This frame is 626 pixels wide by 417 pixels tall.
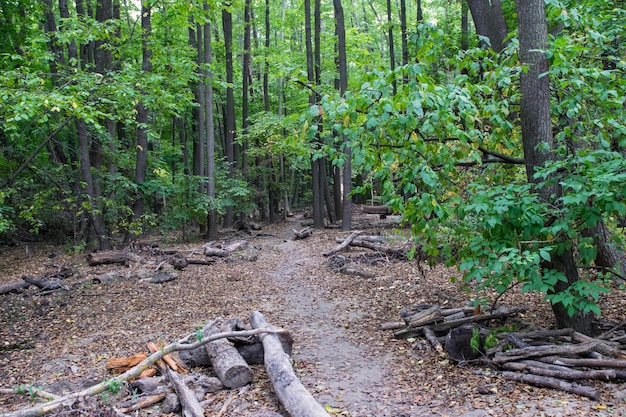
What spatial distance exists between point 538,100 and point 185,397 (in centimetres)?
504

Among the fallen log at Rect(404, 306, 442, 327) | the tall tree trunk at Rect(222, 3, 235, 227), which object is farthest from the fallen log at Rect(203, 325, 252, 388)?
the tall tree trunk at Rect(222, 3, 235, 227)

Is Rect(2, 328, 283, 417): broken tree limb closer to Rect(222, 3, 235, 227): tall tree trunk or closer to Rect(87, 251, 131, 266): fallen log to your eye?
Rect(87, 251, 131, 266): fallen log

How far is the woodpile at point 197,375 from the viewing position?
4.19 m

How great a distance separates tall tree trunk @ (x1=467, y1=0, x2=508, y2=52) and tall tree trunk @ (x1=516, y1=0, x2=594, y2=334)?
309 cm

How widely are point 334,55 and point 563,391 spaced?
21.4 meters

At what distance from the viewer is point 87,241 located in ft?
45.2

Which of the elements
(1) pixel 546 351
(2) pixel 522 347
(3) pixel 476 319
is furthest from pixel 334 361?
(1) pixel 546 351

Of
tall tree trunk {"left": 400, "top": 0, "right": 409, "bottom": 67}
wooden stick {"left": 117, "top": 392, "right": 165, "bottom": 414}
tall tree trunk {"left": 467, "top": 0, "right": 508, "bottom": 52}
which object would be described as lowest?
wooden stick {"left": 117, "top": 392, "right": 165, "bottom": 414}

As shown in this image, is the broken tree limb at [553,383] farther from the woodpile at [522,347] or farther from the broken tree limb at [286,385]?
the broken tree limb at [286,385]

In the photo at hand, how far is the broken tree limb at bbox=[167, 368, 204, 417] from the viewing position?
13.8 feet

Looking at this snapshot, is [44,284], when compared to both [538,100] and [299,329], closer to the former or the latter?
[299,329]

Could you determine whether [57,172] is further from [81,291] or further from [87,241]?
[81,291]

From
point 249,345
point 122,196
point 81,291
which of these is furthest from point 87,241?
point 249,345

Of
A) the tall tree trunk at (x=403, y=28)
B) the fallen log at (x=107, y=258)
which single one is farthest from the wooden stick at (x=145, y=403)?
the tall tree trunk at (x=403, y=28)
